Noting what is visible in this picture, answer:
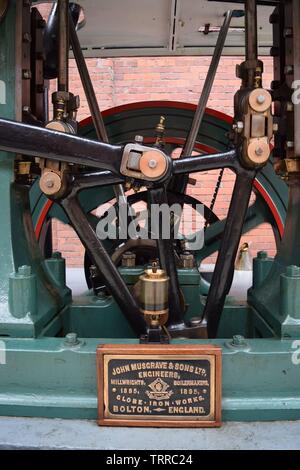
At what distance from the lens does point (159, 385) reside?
83 centimetres

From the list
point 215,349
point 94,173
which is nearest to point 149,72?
point 94,173

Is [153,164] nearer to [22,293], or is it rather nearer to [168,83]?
[22,293]

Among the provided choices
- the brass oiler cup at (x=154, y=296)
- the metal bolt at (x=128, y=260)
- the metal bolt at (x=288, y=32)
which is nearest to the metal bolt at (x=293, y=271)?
the brass oiler cup at (x=154, y=296)

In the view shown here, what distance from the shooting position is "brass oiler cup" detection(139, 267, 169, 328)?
2.94 ft

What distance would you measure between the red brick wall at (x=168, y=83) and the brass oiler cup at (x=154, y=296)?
2.96m

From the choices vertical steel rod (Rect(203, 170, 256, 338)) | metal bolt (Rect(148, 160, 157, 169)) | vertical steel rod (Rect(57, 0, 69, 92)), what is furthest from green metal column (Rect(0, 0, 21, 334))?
vertical steel rod (Rect(203, 170, 256, 338))

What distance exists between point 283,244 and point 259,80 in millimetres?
402

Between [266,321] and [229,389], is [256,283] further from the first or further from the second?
[229,389]

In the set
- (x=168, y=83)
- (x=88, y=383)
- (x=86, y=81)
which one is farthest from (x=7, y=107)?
(x=168, y=83)

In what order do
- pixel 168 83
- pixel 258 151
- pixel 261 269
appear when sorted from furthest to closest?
1. pixel 168 83
2. pixel 261 269
3. pixel 258 151

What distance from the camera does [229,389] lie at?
0.86m

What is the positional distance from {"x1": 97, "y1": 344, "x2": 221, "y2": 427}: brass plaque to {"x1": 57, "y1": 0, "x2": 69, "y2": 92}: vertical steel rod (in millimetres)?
674

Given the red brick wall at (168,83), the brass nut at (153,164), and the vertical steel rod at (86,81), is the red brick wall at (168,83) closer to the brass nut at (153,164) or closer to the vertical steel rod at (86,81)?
the vertical steel rod at (86,81)

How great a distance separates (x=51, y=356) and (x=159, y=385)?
0.71 ft
